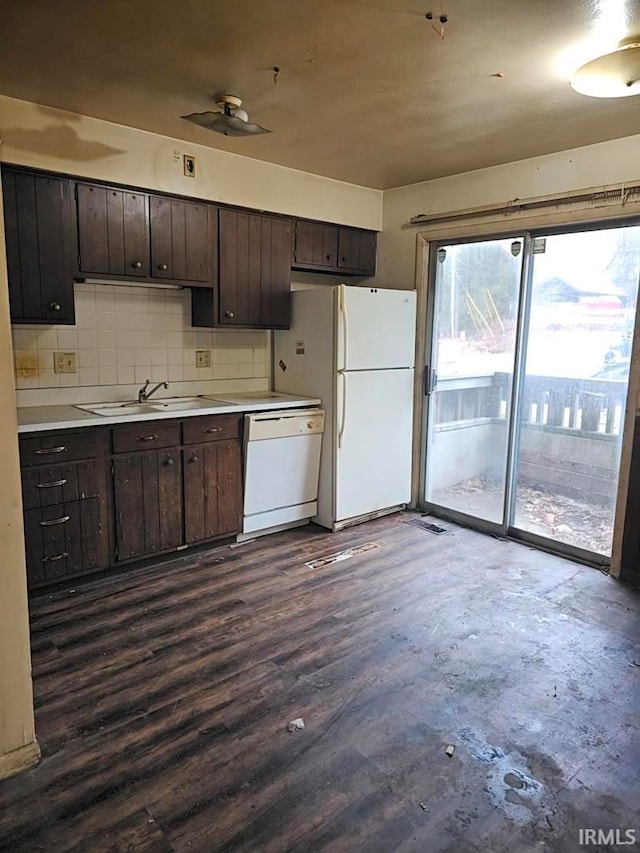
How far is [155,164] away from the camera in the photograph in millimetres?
3145

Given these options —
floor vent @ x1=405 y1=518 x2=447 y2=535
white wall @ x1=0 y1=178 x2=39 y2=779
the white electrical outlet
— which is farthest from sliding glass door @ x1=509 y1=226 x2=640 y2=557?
white wall @ x1=0 y1=178 x2=39 y2=779

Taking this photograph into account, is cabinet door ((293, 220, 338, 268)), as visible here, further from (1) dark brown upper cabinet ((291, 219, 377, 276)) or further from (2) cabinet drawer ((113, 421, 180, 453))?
(2) cabinet drawer ((113, 421, 180, 453))

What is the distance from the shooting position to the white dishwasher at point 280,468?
352cm

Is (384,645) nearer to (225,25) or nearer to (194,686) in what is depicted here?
(194,686)

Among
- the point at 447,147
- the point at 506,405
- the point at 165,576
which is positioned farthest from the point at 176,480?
the point at 447,147

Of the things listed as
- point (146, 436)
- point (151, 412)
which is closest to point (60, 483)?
point (146, 436)

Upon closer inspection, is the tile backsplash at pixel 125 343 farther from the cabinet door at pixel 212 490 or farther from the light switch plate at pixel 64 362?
the cabinet door at pixel 212 490

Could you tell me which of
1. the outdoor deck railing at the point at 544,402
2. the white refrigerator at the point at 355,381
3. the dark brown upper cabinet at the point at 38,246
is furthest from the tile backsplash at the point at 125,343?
the outdoor deck railing at the point at 544,402

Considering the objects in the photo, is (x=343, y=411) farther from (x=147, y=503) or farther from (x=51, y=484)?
(x=51, y=484)

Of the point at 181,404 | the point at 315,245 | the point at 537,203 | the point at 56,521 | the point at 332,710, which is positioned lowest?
the point at 332,710

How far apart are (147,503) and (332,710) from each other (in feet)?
5.23

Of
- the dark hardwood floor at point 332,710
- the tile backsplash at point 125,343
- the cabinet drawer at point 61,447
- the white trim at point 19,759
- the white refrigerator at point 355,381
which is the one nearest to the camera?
the dark hardwood floor at point 332,710

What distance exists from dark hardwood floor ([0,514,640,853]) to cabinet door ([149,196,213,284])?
1.73 m

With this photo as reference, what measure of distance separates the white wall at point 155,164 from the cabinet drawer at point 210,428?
1328 millimetres
